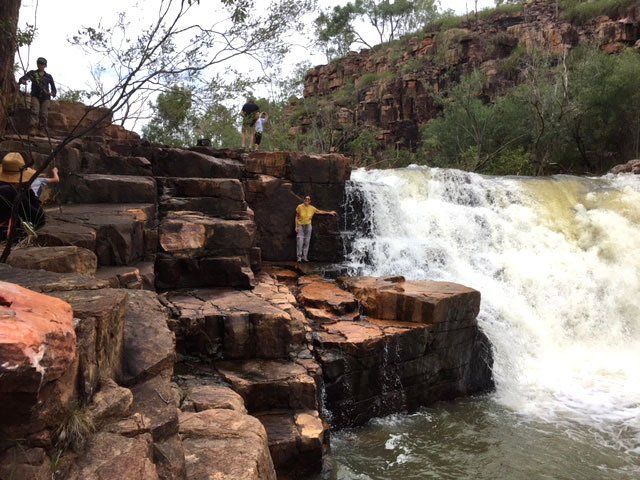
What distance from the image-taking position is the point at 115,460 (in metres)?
2.37

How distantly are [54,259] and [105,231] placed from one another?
65.0 inches

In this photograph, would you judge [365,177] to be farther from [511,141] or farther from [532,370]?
[511,141]

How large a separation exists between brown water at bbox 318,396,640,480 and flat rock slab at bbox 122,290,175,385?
279cm

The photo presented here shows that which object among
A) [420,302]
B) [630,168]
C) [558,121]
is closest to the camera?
[420,302]

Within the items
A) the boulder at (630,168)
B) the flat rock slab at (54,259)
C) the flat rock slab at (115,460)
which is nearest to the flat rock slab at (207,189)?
the flat rock slab at (54,259)

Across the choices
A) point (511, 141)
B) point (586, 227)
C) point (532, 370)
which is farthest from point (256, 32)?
point (511, 141)

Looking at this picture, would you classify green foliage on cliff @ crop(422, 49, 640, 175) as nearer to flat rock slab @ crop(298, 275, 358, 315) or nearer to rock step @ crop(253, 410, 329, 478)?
flat rock slab @ crop(298, 275, 358, 315)

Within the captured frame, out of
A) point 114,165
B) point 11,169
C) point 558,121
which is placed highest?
point 558,121

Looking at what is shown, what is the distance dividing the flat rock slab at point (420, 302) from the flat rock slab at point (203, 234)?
2162 mm

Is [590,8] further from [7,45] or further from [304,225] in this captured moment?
[7,45]

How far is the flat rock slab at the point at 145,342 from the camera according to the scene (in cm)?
330

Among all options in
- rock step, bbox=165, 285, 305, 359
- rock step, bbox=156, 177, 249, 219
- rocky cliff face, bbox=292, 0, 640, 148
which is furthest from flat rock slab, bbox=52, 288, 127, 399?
rocky cliff face, bbox=292, 0, 640, 148

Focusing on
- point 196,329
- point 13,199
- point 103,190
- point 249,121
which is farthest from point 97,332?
point 249,121

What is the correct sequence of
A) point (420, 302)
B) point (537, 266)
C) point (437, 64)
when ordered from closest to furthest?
point (420, 302)
point (537, 266)
point (437, 64)
